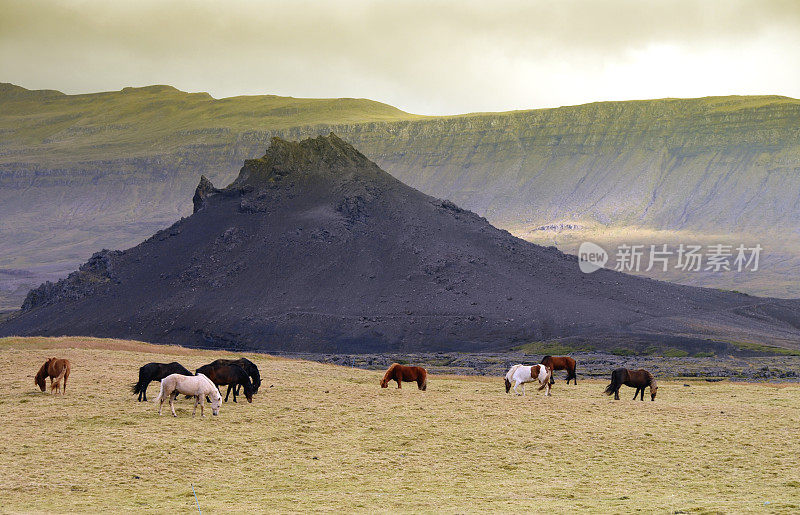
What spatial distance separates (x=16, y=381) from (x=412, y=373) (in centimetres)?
1843

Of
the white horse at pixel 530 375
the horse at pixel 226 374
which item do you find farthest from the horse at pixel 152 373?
the white horse at pixel 530 375

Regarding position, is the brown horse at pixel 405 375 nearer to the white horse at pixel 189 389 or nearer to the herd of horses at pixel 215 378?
the herd of horses at pixel 215 378

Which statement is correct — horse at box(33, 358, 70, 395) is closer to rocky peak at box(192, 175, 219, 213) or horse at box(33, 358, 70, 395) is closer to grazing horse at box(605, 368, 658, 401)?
grazing horse at box(605, 368, 658, 401)

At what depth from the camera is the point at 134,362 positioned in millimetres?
48719

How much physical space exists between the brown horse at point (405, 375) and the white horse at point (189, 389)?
11.7 m

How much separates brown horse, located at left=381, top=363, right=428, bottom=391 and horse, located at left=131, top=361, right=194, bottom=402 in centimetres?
1097

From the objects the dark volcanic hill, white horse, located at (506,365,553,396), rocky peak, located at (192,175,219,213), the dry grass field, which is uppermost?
rocky peak, located at (192,175,219,213)

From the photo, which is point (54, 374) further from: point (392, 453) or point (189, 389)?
point (392, 453)

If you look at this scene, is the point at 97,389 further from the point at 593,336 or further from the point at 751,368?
the point at 593,336

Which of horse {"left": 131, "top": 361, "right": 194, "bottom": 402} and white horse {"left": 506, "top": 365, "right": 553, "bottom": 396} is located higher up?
white horse {"left": 506, "top": 365, "right": 553, "bottom": 396}

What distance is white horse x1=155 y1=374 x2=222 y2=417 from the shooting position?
3247 cm

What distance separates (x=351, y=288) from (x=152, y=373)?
97.9 metres

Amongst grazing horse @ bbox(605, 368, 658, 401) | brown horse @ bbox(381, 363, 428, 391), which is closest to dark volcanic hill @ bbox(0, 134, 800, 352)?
grazing horse @ bbox(605, 368, 658, 401)

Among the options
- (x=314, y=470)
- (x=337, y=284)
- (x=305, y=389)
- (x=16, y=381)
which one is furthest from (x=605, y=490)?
(x=337, y=284)
